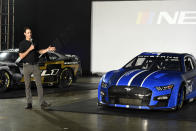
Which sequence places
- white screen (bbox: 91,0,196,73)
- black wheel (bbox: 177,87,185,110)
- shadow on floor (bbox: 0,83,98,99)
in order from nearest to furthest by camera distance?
black wheel (bbox: 177,87,185,110) < shadow on floor (bbox: 0,83,98,99) < white screen (bbox: 91,0,196,73)

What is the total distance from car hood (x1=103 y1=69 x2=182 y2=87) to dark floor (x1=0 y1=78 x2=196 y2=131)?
58 cm

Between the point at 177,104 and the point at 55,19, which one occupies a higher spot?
the point at 55,19

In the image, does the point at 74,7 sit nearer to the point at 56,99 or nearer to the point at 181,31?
the point at 181,31

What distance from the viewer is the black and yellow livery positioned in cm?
1159

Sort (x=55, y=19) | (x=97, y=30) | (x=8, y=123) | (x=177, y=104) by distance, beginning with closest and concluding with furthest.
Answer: (x=8, y=123) < (x=177, y=104) < (x=97, y=30) < (x=55, y=19)

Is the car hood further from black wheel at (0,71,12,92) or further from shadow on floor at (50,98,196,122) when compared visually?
black wheel at (0,71,12,92)

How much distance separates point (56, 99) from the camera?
10.2 m

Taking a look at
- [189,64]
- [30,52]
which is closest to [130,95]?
[189,64]

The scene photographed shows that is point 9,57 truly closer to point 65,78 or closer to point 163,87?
point 65,78

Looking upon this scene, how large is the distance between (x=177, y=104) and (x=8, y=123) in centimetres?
333

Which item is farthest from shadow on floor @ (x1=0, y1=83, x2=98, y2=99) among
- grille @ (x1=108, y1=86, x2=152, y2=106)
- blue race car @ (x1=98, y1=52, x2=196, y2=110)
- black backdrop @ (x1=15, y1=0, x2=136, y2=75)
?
black backdrop @ (x1=15, y1=0, x2=136, y2=75)

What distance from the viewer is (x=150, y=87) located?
8.01m

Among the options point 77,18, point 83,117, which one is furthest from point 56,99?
point 77,18

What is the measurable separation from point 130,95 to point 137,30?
31.9 feet
